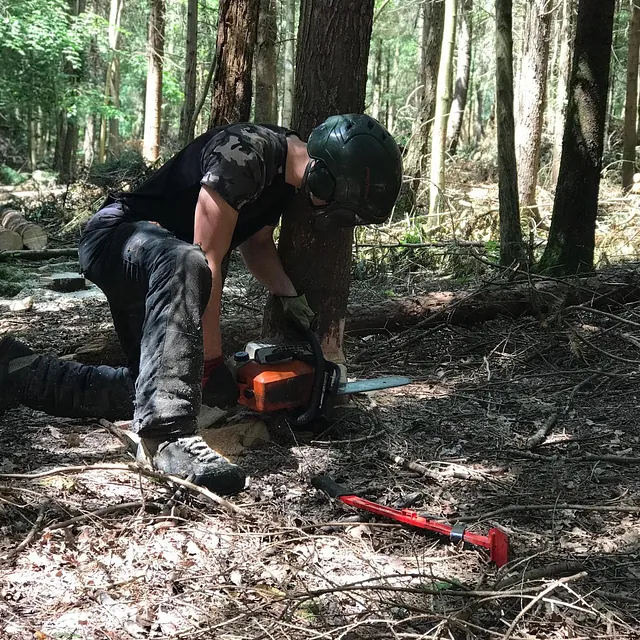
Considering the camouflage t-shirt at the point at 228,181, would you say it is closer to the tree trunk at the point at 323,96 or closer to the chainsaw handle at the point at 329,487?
the tree trunk at the point at 323,96

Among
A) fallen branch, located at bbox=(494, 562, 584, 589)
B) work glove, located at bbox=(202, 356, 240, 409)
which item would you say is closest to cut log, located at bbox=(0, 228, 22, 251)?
work glove, located at bbox=(202, 356, 240, 409)

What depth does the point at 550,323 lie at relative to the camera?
4590 millimetres

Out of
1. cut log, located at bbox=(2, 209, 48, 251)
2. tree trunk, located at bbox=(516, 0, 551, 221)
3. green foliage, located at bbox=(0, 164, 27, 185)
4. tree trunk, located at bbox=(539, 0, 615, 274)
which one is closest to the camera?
tree trunk, located at bbox=(539, 0, 615, 274)

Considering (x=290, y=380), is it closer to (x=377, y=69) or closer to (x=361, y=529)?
(x=361, y=529)

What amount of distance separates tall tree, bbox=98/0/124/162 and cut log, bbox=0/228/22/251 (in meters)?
15.3

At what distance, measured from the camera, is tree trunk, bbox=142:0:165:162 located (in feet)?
50.5

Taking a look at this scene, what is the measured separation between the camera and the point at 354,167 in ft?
9.04

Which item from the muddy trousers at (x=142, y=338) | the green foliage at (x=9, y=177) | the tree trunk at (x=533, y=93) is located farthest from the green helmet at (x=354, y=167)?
the green foliage at (x=9, y=177)

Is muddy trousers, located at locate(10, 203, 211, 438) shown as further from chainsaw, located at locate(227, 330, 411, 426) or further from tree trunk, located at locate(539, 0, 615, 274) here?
tree trunk, located at locate(539, 0, 615, 274)

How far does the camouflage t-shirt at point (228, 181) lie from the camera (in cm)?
271

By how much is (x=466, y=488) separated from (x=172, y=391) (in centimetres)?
123

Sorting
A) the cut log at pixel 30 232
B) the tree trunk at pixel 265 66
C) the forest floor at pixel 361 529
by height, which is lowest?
the forest floor at pixel 361 529

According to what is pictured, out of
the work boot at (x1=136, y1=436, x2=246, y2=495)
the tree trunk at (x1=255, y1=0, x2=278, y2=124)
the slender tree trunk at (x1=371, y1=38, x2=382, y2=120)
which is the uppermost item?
the slender tree trunk at (x1=371, y1=38, x2=382, y2=120)

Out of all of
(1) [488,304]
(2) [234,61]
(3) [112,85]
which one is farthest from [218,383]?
(3) [112,85]
